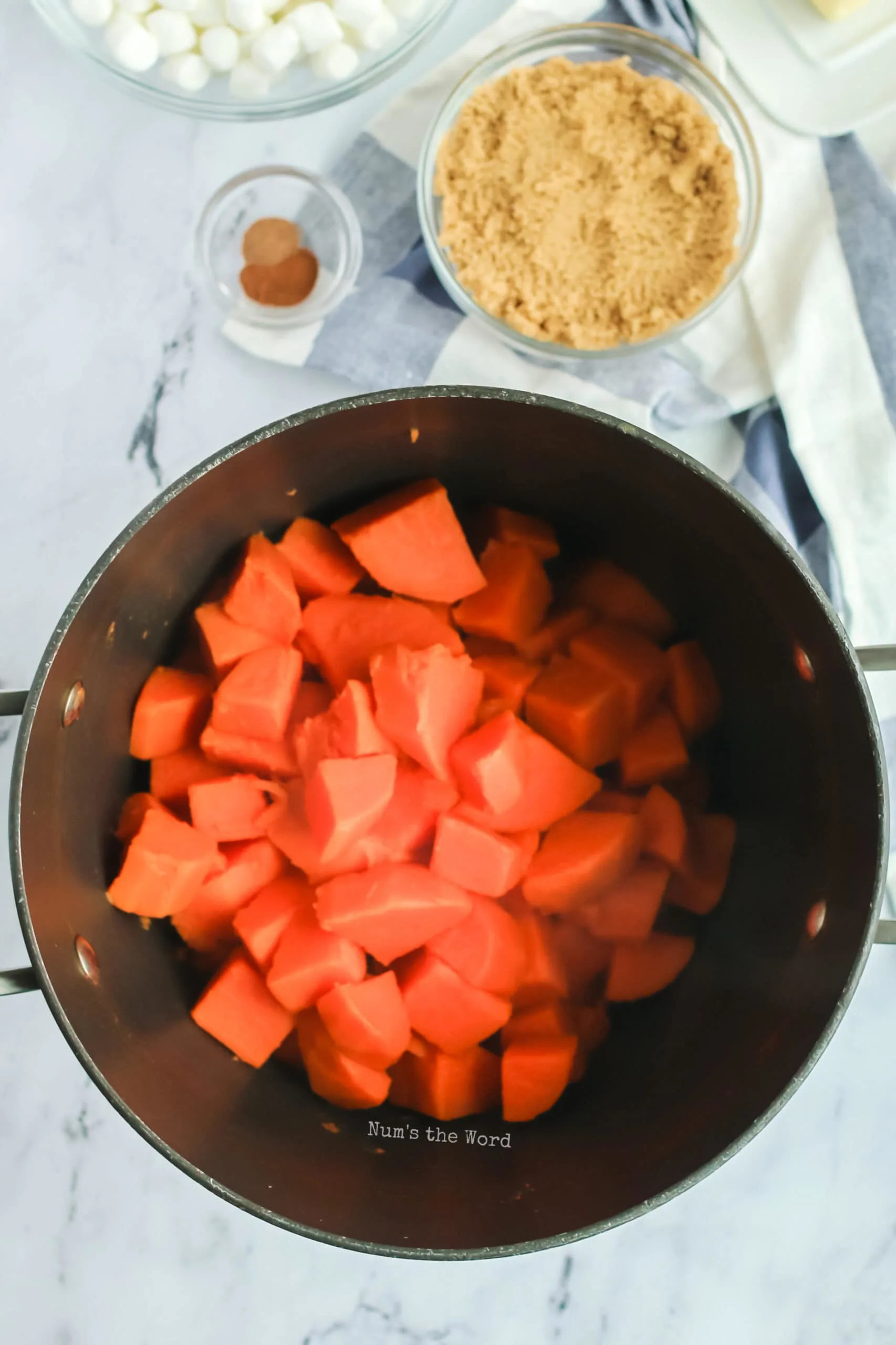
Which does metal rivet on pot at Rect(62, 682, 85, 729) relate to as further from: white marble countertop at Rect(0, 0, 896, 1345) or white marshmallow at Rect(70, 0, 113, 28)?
white marshmallow at Rect(70, 0, 113, 28)

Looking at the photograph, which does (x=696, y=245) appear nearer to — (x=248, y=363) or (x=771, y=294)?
(x=771, y=294)

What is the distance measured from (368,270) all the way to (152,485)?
1.08 ft

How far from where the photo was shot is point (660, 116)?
1.12 m

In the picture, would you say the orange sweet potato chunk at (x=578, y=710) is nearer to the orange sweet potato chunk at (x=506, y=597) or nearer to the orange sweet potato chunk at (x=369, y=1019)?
the orange sweet potato chunk at (x=506, y=597)

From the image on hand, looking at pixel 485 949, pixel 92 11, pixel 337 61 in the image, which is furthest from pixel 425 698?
pixel 92 11

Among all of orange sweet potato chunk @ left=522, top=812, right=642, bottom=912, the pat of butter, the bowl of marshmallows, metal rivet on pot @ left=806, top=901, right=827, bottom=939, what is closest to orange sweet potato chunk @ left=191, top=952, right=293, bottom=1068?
orange sweet potato chunk @ left=522, top=812, right=642, bottom=912

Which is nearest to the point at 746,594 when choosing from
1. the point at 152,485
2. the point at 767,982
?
the point at 767,982

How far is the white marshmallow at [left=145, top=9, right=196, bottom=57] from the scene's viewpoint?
111cm

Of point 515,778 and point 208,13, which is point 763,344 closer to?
point 515,778

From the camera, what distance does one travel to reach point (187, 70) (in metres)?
1.13

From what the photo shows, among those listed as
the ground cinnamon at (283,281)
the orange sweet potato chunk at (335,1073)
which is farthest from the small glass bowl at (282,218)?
the orange sweet potato chunk at (335,1073)

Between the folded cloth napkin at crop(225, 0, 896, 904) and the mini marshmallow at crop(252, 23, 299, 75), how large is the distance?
0.11 metres

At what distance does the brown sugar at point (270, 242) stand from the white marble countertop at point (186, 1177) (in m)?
0.07

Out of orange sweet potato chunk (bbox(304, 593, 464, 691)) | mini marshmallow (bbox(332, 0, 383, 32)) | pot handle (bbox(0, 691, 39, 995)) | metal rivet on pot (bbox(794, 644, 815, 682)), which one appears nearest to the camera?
pot handle (bbox(0, 691, 39, 995))
